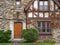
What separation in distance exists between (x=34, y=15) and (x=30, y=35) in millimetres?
3044

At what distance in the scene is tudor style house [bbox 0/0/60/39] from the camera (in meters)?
33.4

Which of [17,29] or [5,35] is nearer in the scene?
[5,35]

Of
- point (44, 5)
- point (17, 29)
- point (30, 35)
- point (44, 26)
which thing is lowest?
point (30, 35)

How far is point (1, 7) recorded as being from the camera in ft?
111

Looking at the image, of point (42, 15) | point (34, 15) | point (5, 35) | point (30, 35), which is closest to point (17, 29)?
point (5, 35)

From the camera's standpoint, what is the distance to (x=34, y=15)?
33594 mm

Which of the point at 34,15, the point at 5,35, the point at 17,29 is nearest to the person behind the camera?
the point at 5,35

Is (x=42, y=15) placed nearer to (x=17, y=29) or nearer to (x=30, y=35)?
(x=30, y=35)

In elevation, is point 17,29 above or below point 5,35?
above

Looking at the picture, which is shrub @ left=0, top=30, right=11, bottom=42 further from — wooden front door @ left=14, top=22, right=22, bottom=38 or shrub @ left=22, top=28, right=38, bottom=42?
shrub @ left=22, top=28, right=38, bottom=42

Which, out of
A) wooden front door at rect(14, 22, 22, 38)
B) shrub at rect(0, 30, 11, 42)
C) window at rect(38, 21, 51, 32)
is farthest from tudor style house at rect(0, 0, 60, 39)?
shrub at rect(0, 30, 11, 42)

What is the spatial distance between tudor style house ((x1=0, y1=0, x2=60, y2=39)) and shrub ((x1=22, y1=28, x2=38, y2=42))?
1.04 meters

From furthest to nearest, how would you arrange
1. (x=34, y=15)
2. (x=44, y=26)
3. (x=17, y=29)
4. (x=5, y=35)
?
(x=17, y=29), (x=34, y=15), (x=44, y=26), (x=5, y=35)

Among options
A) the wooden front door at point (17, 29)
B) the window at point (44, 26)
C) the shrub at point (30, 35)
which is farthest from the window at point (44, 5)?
the wooden front door at point (17, 29)
